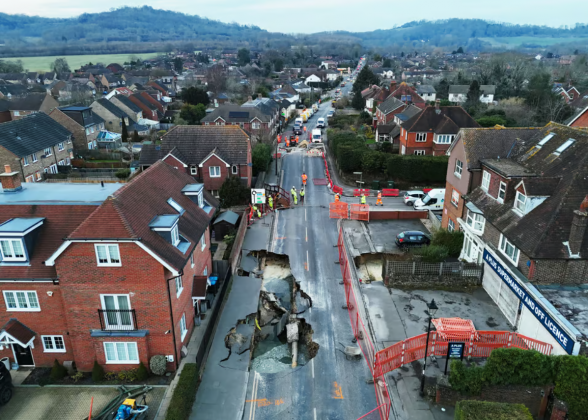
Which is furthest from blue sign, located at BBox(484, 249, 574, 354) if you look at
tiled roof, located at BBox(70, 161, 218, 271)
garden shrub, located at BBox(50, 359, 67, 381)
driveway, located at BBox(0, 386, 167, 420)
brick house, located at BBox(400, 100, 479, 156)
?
brick house, located at BBox(400, 100, 479, 156)

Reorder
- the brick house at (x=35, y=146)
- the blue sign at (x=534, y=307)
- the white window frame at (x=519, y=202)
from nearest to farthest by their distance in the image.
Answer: the blue sign at (x=534, y=307) → the white window frame at (x=519, y=202) → the brick house at (x=35, y=146)

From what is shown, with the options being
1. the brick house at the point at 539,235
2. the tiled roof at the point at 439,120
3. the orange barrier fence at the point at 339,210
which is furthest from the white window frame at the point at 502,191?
the tiled roof at the point at 439,120

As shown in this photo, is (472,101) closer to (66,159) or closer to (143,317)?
(66,159)

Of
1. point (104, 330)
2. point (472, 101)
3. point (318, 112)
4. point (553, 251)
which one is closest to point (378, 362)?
point (553, 251)

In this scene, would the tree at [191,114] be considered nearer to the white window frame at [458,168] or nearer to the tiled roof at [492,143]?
the white window frame at [458,168]

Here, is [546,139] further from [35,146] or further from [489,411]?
[35,146]
